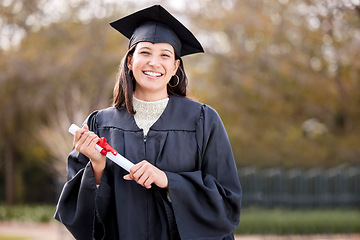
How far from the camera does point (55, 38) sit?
16109mm

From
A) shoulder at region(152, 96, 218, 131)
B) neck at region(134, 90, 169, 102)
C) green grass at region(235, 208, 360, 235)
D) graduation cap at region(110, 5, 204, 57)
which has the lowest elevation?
green grass at region(235, 208, 360, 235)

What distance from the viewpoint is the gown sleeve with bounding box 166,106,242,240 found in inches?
97.9

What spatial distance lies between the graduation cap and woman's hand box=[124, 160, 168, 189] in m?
0.61

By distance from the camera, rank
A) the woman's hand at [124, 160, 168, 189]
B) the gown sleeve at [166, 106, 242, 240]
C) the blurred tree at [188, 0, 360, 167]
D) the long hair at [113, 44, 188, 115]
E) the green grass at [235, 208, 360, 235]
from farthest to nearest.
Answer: the blurred tree at [188, 0, 360, 167]
the green grass at [235, 208, 360, 235]
the long hair at [113, 44, 188, 115]
the gown sleeve at [166, 106, 242, 240]
the woman's hand at [124, 160, 168, 189]

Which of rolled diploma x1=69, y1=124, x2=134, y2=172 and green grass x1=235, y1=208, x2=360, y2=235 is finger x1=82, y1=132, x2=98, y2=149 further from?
green grass x1=235, y1=208, x2=360, y2=235

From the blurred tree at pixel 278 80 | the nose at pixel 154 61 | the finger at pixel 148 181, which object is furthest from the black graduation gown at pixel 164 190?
the blurred tree at pixel 278 80

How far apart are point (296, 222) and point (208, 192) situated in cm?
986

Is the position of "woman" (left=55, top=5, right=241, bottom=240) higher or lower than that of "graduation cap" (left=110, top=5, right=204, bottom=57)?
lower

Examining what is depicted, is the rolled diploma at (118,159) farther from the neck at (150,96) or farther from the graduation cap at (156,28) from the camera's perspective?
the graduation cap at (156,28)

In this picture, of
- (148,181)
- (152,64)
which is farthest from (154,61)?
(148,181)

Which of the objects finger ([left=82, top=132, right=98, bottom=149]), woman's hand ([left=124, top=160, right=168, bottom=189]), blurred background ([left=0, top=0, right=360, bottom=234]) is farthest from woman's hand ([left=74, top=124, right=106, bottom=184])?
blurred background ([left=0, top=0, right=360, bottom=234])

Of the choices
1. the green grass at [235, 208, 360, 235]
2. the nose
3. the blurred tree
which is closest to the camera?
the nose

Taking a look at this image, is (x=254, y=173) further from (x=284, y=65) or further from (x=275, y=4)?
(x=275, y=4)

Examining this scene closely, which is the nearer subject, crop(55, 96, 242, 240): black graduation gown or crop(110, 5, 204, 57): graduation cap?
crop(55, 96, 242, 240): black graduation gown
